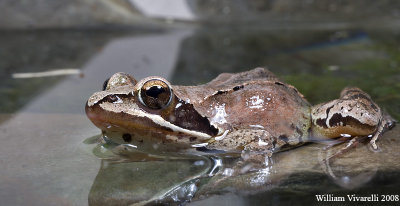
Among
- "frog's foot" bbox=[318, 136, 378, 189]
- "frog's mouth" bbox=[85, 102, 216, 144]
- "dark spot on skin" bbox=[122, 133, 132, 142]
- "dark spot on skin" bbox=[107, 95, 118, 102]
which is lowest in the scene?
"frog's foot" bbox=[318, 136, 378, 189]

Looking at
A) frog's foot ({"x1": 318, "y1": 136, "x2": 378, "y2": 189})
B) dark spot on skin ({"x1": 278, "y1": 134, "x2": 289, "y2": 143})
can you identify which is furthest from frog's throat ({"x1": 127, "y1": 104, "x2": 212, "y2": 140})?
frog's foot ({"x1": 318, "y1": 136, "x2": 378, "y2": 189})

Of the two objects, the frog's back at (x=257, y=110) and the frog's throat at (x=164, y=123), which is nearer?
the frog's throat at (x=164, y=123)

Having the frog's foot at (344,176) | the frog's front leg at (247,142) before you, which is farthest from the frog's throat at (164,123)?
the frog's foot at (344,176)

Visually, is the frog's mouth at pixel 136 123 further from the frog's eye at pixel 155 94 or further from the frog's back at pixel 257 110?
the frog's back at pixel 257 110

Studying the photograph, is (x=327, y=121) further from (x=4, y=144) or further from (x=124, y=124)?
(x=4, y=144)

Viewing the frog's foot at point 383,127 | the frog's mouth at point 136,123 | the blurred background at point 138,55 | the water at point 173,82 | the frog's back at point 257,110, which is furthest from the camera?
the frog's back at point 257,110

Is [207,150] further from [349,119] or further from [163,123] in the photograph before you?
[349,119]

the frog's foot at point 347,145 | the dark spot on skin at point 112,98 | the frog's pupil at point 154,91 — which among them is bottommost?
the frog's foot at point 347,145

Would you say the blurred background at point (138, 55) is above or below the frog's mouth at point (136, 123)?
above

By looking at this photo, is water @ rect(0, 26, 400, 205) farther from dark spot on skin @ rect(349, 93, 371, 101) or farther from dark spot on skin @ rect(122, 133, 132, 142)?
dark spot on skin @ rect(349, 93, 371, 101)
